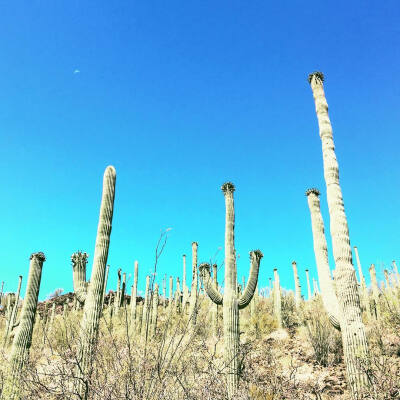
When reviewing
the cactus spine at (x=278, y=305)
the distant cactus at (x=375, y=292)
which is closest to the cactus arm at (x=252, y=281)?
the cactus spine at (x=278, y=305)

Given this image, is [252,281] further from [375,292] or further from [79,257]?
[375,292]

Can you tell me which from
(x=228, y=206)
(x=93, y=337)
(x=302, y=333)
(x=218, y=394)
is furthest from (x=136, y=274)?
(x=218, y=394)

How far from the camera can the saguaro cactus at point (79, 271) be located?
8.16 m

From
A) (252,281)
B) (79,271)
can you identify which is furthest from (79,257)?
(252,281)

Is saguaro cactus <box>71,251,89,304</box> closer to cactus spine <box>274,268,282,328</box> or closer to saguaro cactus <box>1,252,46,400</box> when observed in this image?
saguaro cactus <box>1,252,46,400</box>

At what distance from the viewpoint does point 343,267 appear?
19.8 ft

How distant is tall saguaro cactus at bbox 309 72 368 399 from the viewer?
538 centimetres

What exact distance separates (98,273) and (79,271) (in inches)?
48.7

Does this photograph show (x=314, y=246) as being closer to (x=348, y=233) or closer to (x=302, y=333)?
(x=348, y=233)

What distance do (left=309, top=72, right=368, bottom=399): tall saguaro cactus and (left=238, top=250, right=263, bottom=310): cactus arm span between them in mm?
3552

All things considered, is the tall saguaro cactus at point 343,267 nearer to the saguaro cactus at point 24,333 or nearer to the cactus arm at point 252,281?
the cactus arm at point 252,281

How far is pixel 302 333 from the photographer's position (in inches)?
533

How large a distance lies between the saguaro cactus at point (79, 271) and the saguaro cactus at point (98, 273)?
A: 100 cm

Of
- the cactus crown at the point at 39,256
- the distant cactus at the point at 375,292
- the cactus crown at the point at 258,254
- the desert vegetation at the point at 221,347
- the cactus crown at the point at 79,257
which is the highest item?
the distant cactus at the point at 375,292
